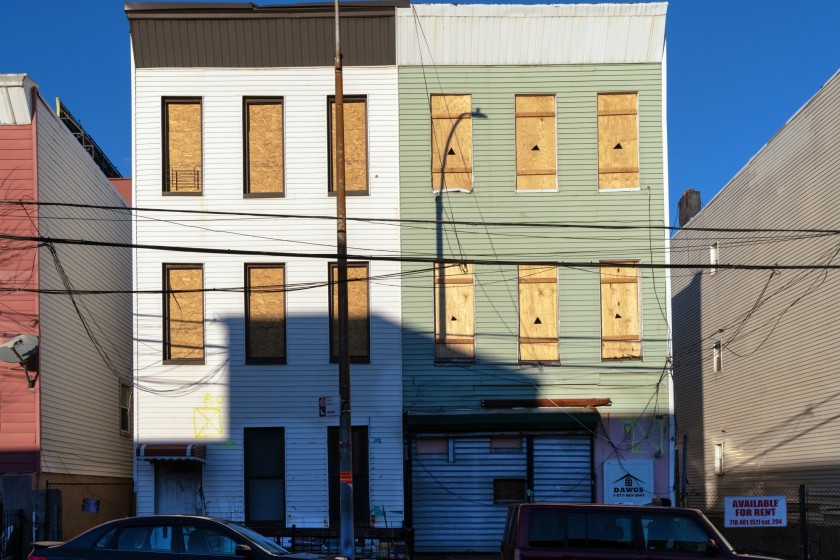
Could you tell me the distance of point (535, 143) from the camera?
968 inches

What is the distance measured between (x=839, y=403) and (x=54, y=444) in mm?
17417

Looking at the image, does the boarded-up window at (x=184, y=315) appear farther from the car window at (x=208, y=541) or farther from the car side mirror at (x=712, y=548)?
the car side mirror at (x=712, y=548)

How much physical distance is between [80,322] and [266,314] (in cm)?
464

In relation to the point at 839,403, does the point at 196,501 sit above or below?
below

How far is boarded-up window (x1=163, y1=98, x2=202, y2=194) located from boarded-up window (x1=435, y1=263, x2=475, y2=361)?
19.6ft

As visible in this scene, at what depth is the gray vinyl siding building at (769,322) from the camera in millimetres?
25109

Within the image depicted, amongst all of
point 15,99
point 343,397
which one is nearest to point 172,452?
point 343,397

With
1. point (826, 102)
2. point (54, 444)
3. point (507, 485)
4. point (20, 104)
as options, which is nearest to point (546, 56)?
point (826, 102)

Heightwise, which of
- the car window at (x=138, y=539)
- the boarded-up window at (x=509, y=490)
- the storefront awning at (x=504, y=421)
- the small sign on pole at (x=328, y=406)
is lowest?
the boarded-up window at (x=509, y=490)

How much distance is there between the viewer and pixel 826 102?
80.9 ft

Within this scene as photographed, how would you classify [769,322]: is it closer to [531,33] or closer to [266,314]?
[531,33]

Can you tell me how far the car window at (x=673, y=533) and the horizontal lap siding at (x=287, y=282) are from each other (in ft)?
31.3

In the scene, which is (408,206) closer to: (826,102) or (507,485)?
(507,485)

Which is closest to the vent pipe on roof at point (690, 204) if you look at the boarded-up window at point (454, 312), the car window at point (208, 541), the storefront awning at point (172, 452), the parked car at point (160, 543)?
the boarded-up window at point (454, 312)
